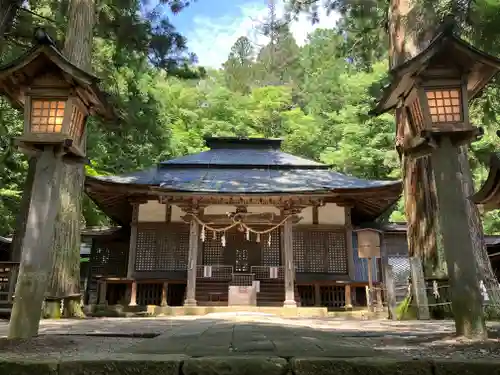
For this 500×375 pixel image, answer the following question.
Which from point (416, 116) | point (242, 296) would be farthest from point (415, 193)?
point (242, 296)

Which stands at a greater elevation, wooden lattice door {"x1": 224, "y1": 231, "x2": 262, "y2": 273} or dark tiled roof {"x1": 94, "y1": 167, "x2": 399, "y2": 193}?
dark tiled roof {"x1": 94, "y1": 167, "x2": 399, "y2": 193}

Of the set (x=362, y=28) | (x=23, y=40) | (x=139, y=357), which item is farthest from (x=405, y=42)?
(x=23, y=40)

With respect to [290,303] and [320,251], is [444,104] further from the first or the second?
[320,251]

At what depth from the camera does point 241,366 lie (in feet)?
8.77

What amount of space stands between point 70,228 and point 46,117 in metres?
4.58

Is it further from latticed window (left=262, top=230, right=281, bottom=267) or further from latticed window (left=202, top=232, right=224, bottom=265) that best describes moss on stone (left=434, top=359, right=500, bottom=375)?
latticed window (left=202, top=232, right=224, bottom=265)

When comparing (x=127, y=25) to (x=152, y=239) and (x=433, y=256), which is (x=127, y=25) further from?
(x=433, y=256)

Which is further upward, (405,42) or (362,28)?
(362,28)

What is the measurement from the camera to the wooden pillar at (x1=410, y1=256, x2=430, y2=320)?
309 inches

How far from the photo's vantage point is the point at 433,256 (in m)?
8.20

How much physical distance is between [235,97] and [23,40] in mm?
19904

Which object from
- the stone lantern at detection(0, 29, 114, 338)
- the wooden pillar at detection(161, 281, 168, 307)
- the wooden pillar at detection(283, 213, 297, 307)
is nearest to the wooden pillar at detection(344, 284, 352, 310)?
the wooden pillar at detection(283, 213, 297, 307)

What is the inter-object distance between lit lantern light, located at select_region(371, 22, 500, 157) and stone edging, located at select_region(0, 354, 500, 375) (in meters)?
2.94

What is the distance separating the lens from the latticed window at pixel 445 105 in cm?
500
